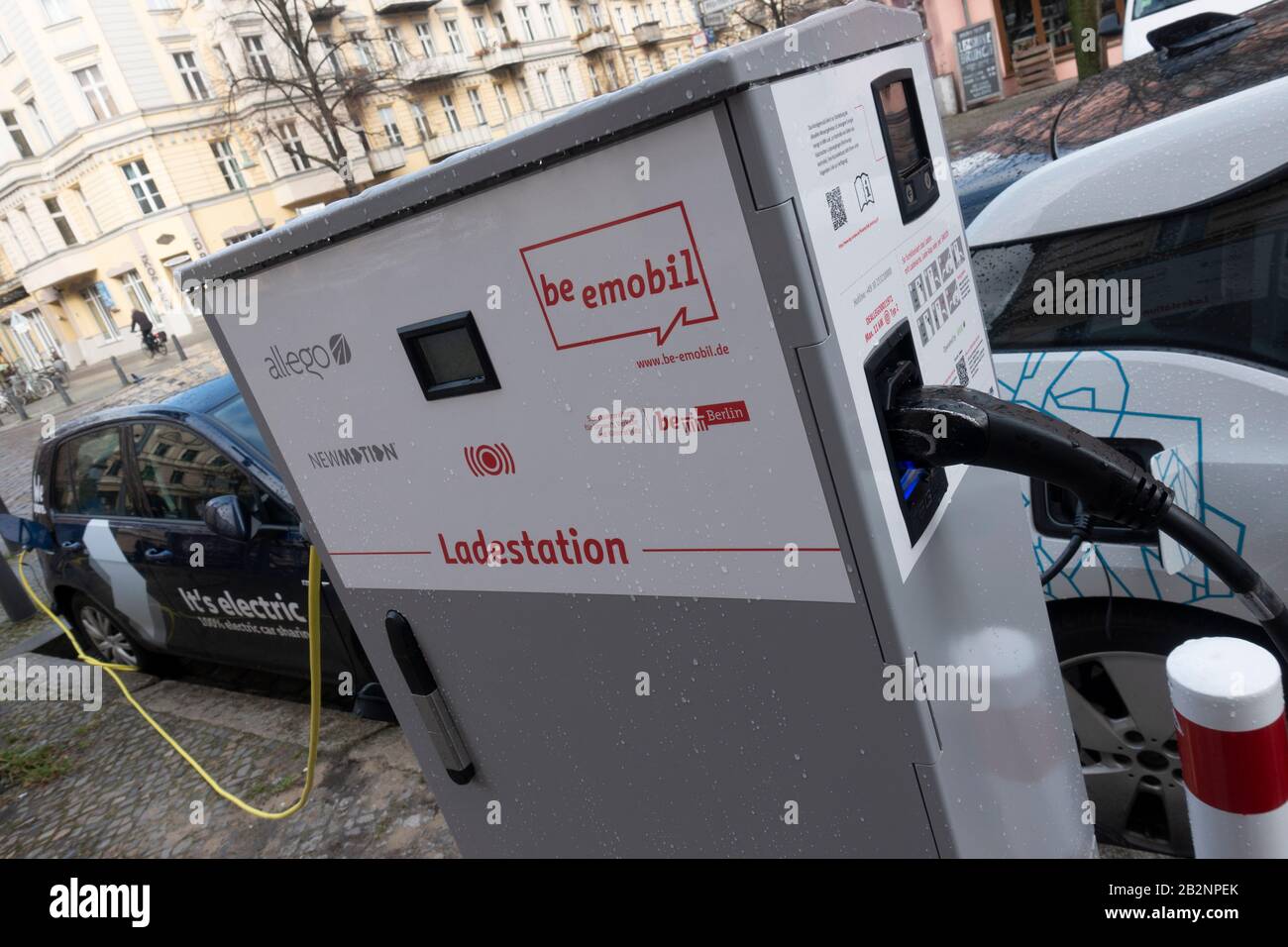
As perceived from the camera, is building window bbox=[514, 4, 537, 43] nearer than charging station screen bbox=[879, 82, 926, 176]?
No

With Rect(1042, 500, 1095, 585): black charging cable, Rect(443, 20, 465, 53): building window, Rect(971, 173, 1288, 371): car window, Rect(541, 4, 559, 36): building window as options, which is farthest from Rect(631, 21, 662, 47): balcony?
Rect(1042, 500, 1095, 585): black charging cable

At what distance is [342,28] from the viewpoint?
3538 centimetres

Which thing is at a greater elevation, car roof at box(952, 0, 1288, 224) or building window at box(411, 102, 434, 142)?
building window at box(411, 102, 434, 142)

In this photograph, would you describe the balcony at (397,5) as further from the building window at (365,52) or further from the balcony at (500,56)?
the balcony at (500,56)

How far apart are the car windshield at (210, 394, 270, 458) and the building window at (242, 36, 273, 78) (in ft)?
108

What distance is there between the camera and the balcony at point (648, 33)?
44.4 m

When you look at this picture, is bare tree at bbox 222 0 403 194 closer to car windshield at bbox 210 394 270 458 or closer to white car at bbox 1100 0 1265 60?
white car at bbox 1100 0 1265 60

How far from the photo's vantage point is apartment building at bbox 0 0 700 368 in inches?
1186

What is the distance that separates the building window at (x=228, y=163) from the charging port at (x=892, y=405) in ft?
119

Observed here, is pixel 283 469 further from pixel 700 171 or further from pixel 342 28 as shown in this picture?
pixel 342 28

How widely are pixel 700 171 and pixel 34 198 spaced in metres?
40.4

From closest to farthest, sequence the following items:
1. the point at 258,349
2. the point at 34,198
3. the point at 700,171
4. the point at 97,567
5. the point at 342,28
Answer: the point at 700,171 < the point at 258,349 < the point at 97,567 < the point at 34,198 < the point at 342,28

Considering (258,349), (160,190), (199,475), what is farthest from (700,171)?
(160,190)

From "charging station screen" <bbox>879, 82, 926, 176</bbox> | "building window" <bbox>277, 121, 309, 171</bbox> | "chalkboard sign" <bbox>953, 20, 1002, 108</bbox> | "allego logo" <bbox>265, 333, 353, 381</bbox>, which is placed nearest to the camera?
"charging station screen" <bbox>879, 82, 926, 176</bbox>
